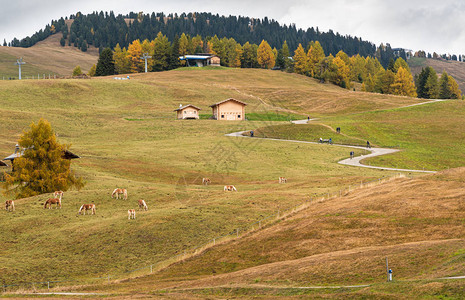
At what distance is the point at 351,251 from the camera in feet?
103

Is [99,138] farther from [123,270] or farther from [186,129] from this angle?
[123,270]

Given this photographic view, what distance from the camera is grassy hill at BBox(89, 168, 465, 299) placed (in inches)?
981

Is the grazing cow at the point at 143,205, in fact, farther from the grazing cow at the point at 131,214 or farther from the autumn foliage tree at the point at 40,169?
the autumn foliage tree at the point at 40,169

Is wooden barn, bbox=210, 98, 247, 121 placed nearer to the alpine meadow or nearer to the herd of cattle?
the alpine meadow

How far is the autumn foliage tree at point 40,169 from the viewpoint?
58.3 m

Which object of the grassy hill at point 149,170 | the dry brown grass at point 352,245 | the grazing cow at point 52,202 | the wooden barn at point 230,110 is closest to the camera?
the dry brown grass at point 352,245

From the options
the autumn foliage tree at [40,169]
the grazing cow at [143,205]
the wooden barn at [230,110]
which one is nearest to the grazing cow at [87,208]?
the grazing cow at [143,205]

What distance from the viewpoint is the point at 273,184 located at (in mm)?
63406

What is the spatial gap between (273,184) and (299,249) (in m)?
28.4

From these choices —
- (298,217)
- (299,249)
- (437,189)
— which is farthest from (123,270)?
(437,189)

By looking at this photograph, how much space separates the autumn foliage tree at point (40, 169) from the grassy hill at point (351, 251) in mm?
27052

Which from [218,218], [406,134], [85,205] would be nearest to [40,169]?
[85,205]

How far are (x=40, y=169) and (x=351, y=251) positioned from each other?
3870cm

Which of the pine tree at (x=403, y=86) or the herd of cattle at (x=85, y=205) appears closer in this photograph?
the herd of cattle at (x=85, y=205)
